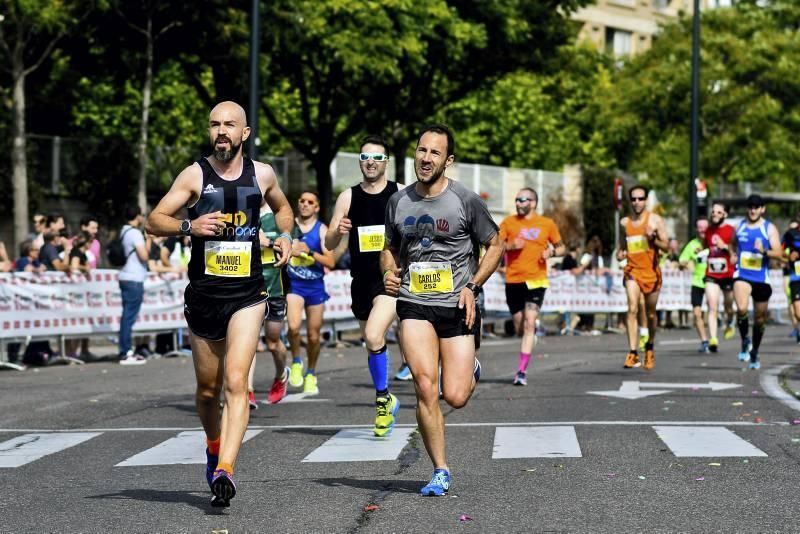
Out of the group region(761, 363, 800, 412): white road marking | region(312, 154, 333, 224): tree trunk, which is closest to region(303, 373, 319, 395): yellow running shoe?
region(761, 363, 800, 412): white road marking

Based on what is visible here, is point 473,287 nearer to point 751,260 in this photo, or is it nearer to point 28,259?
point 751,260

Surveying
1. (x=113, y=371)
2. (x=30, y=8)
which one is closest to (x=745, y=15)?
(x=30, y=8)

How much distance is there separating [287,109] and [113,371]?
38.7 metres

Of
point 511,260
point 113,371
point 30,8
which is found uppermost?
point 30,8

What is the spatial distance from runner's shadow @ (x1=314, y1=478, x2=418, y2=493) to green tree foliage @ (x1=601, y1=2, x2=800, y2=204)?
144 ft

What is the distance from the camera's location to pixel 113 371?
1905cm

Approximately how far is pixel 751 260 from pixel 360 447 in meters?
9.18

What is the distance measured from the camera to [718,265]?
72.5ft

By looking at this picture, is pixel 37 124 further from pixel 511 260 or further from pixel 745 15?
pixel 511 260

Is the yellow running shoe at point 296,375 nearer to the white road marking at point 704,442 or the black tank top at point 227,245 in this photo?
the white road marking at point 704,442

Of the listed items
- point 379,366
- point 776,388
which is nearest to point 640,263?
point 776,388

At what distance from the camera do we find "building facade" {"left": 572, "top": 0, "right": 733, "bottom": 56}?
269ft

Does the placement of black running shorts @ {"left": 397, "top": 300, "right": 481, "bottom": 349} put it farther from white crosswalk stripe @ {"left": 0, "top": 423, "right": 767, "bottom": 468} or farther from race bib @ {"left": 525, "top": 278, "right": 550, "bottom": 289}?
race bib @ {"left": 525, "top": 278, "right": 550, "bottom": 289}

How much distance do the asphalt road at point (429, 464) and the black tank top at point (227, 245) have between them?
1033 mm
